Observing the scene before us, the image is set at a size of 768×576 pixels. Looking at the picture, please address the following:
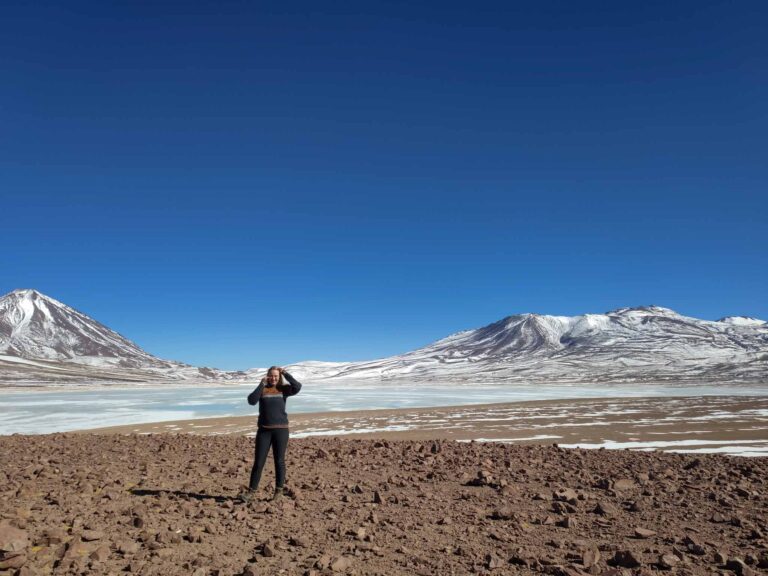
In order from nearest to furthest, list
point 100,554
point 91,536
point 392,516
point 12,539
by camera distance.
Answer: point 100,554, point 12,539, point 91,536, point 392,516

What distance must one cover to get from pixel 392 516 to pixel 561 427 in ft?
62.2

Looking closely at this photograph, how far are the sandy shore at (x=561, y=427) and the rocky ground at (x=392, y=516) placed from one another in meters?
7.24

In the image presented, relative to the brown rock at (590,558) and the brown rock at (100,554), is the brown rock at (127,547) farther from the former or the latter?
the brown rock at (590,558)

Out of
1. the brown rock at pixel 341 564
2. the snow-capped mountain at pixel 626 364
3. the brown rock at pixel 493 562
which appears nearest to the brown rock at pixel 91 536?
the brown rock at pixel 341 564

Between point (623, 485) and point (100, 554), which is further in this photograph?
point (623, 485)

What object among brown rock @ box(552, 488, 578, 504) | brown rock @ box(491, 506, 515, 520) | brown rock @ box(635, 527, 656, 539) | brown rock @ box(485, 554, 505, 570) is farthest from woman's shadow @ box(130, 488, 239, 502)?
brown rock @ box(635, 527, 656, 539)

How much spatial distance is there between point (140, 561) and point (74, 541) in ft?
3.14

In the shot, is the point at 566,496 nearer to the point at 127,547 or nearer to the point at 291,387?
the point at 291,387

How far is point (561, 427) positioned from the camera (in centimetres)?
2475

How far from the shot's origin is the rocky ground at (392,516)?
5828mm

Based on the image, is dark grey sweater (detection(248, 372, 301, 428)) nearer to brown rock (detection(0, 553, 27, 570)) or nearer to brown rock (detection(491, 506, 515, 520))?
brown rock (detection(491, 506, 515, 520))

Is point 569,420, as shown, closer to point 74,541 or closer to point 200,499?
point 200,499

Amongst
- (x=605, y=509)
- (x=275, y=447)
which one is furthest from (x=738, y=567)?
(x=275, y=447)

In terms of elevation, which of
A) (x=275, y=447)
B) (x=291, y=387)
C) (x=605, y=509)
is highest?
(x=291, y=387)
